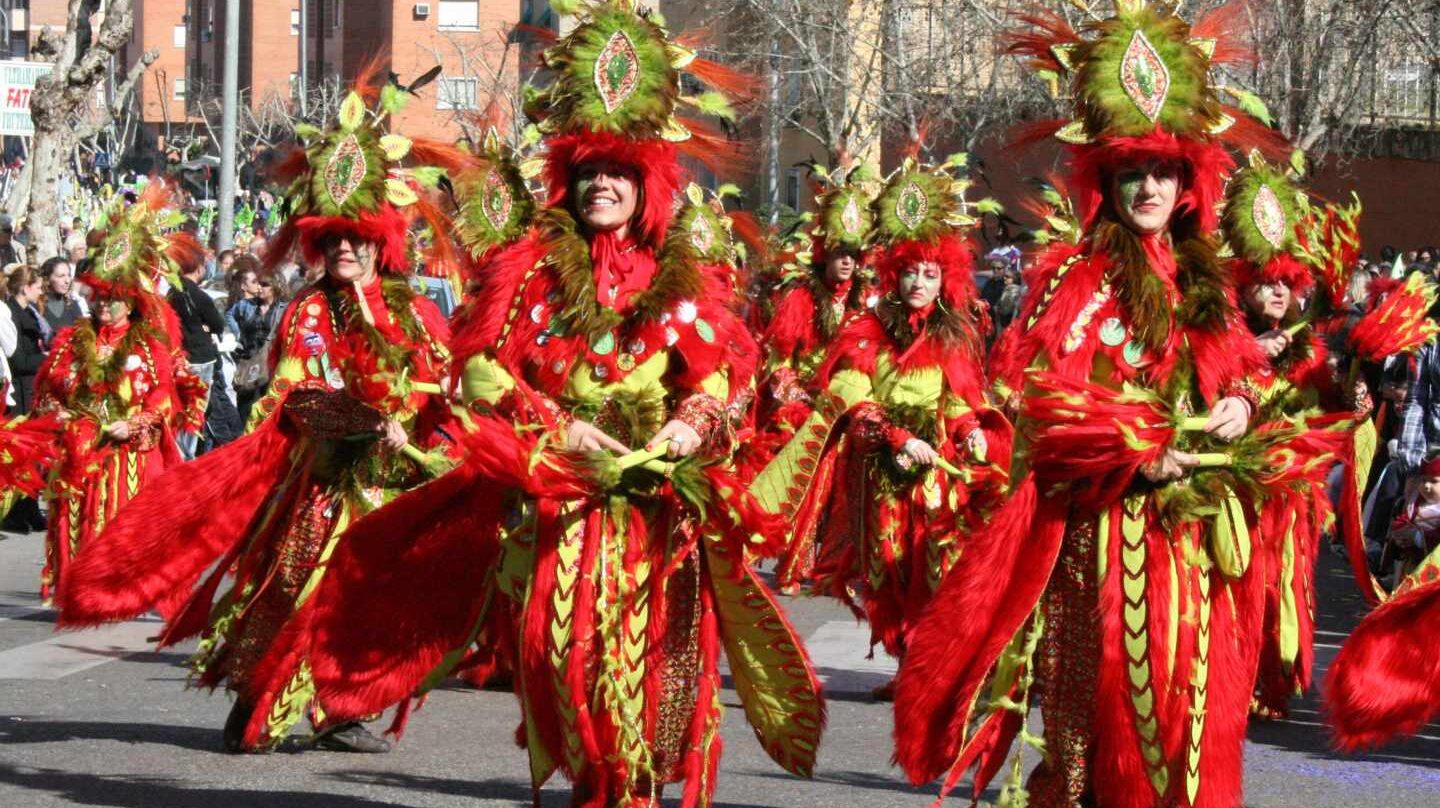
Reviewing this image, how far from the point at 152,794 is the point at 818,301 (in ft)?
20.5

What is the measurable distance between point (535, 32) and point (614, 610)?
160 centimetres

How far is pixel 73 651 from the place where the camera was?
33.4ft

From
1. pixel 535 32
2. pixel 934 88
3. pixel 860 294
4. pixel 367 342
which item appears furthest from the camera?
pixel 934 88

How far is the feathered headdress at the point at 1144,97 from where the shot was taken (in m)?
5.57

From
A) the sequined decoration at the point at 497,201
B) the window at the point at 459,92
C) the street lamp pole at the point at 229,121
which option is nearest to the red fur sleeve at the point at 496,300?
the sequined decoration at the point at 497,201

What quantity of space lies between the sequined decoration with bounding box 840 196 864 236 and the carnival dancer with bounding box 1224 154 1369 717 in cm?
334

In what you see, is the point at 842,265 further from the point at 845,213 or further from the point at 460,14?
the point at 460,14

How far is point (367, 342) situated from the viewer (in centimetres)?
770

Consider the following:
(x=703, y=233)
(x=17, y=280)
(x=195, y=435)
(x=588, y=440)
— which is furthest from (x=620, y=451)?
(x=17, y=280)

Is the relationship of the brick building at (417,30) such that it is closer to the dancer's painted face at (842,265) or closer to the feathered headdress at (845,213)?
the feathered headdress at (845,213)

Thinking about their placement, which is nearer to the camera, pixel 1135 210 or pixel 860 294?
pixel 1135 210

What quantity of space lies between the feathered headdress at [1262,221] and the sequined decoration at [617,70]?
129 inches

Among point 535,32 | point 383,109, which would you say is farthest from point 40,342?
point 535,32

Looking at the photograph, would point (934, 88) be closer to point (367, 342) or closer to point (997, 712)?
point (367, 342)
